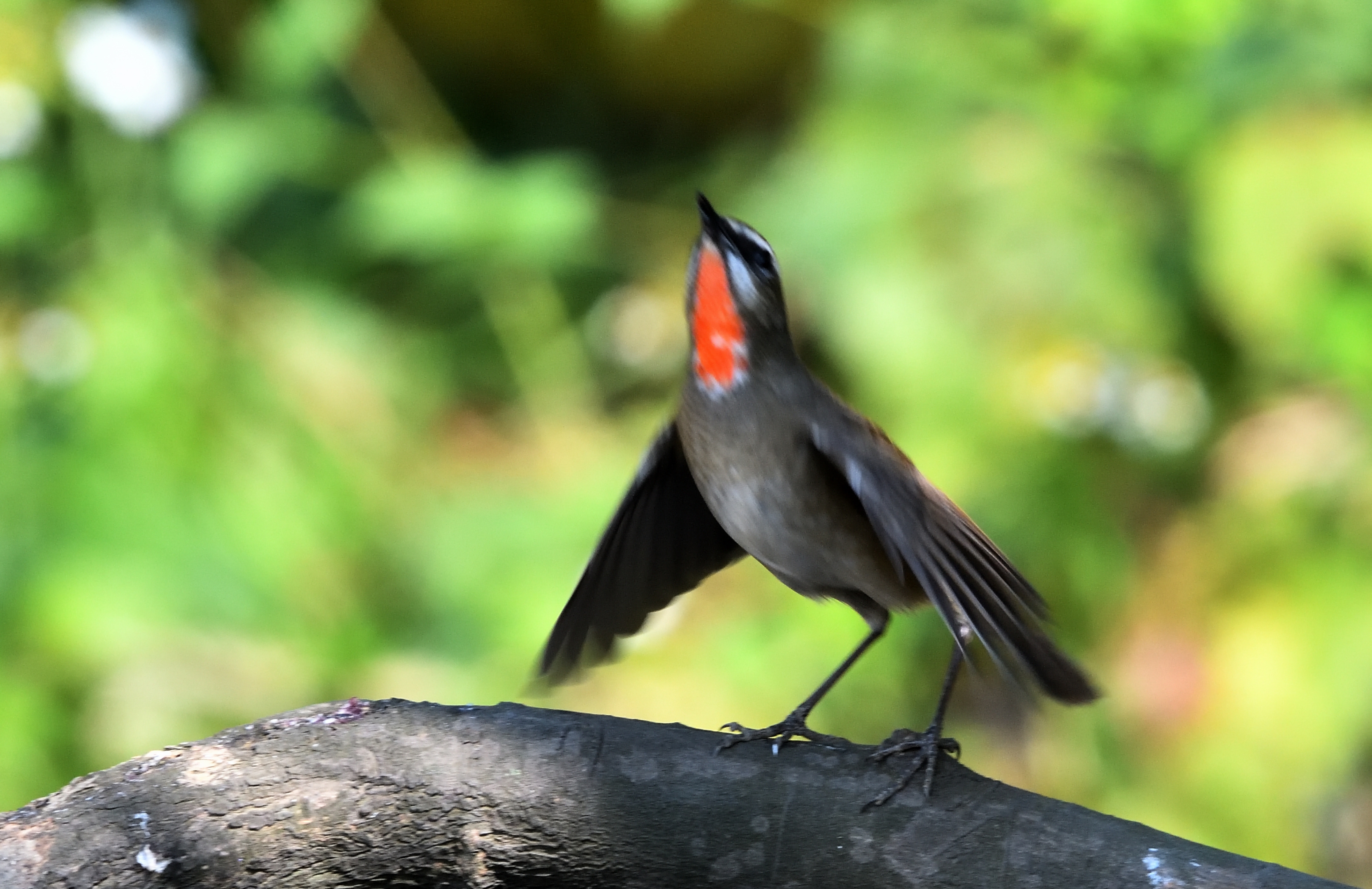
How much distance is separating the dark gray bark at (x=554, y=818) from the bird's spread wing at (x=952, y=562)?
0.18 m

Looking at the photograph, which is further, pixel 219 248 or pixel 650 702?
pixel 219 248

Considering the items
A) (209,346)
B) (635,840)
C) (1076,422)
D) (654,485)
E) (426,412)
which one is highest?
(1076,422)

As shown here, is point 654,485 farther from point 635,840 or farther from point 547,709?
point 635,840

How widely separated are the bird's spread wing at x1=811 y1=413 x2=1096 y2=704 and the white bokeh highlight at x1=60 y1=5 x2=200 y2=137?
10.6ft

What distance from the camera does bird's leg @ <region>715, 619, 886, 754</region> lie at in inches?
74.1

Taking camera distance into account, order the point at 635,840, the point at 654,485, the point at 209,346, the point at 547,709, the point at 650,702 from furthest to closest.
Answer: the point at 209,346, the point at 650,702, the point at 654,485, the point at 547,709, the point at 635,840

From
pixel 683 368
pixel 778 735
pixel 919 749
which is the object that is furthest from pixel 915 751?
pixel 683 368

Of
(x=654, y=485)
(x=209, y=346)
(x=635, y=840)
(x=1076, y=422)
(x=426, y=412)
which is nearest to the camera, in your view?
(x=635, y=840)

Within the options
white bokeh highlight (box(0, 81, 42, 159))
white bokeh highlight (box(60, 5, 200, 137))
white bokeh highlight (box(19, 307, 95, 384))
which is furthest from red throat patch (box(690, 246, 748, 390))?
white bokeh highlight (box(0, 81, 42, 159))

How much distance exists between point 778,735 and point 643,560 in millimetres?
446

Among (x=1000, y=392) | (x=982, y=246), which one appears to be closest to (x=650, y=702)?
(x=1000, y=392)

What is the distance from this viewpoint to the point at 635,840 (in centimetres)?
177

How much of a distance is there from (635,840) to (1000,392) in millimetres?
2511

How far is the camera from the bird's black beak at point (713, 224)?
7.09ft
